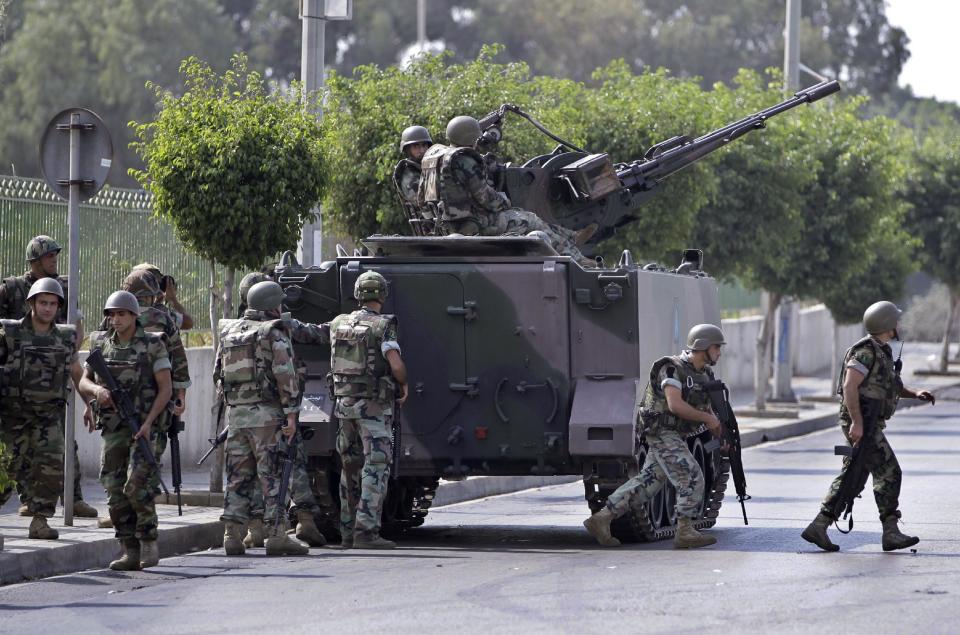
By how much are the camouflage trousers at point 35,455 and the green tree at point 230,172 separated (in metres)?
2.88

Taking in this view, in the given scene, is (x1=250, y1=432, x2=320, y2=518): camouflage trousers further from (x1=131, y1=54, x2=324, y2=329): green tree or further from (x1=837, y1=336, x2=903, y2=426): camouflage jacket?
(x1=837, y1=336, x2=903, y2=426): camouflage jacket

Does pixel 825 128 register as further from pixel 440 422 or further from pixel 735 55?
pixel 735 55

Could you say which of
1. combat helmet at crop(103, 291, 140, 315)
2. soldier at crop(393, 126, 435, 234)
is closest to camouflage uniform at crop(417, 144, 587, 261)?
soldier at crop(393, 126, 435, 234)

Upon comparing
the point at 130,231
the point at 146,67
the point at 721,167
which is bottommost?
the point at 130,231

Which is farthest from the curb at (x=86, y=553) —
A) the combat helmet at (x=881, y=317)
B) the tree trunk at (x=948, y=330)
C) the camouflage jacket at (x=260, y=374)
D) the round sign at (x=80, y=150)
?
the tree trunk at (x=948, y=330)

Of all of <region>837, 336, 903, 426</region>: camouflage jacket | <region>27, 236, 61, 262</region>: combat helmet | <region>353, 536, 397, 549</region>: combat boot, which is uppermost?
<region>27, 236, 61, 262</region>: combat helmet

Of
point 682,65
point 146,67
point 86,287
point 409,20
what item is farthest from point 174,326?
point 682,65

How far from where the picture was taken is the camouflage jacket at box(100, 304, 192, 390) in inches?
437

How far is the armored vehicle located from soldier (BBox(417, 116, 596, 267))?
0.71 m

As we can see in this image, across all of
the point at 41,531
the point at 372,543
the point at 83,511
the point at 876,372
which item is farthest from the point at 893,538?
the point at 83,511

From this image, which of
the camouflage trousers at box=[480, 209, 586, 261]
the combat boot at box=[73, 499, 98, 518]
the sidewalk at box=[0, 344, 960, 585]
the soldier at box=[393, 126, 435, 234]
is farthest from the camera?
the soldier at box=[393, 126, 435, 234]

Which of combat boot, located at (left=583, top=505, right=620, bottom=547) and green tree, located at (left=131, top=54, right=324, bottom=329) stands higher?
green tree, located at (left=131, top=54, right=324, bottom=329)

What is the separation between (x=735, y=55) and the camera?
2908 inches

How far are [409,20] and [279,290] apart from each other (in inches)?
2213
